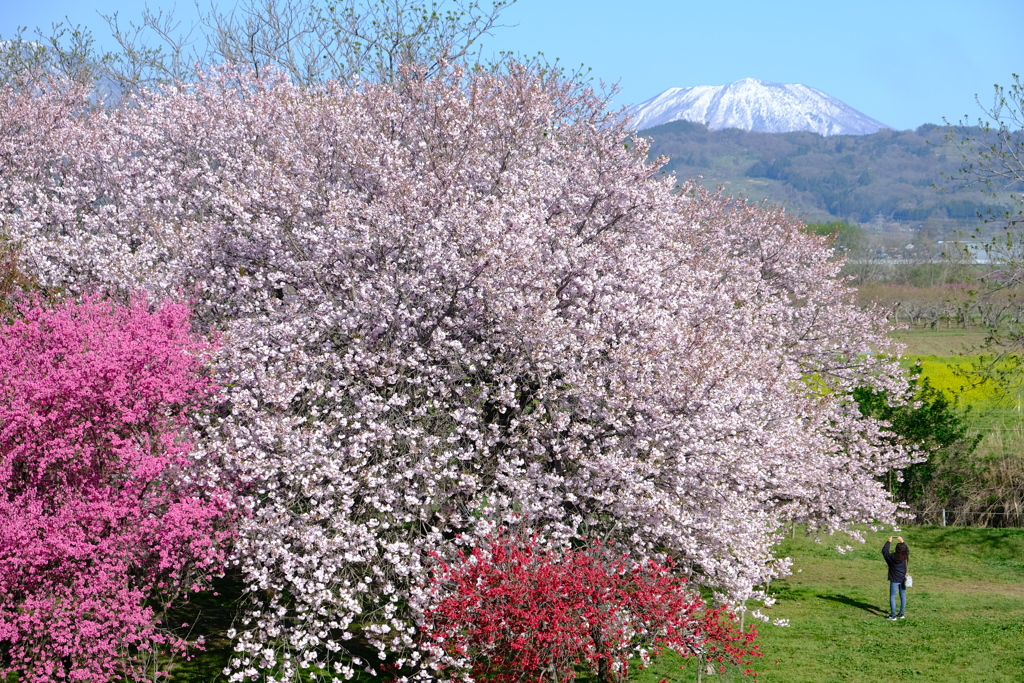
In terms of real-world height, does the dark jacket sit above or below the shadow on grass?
above

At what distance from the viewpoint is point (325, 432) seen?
11469mm

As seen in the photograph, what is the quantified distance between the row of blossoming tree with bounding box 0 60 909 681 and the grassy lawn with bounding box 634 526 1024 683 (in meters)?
3.06

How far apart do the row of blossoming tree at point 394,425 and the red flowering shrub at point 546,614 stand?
6 centimetres

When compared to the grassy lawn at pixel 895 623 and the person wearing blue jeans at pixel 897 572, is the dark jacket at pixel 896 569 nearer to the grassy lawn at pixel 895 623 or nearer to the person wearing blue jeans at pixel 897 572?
the person wearing blue jeans at pixel 897 572

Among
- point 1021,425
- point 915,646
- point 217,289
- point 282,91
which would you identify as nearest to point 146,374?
point 217,289

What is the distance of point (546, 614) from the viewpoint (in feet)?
35.9

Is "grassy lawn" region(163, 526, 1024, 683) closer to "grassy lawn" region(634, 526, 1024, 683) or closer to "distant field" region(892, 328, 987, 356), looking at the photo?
"grassy lawn" region(634, 526, 1024, 683)

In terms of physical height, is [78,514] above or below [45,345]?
below

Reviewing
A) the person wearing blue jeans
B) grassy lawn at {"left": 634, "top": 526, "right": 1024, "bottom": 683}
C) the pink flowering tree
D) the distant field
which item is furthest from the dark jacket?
the distant field

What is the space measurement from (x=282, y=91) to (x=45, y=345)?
40.5 ft

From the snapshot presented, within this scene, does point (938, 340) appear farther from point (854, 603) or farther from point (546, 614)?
point (546, 614)

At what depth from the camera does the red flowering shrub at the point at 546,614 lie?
10953mm

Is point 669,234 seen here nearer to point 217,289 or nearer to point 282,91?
point 217,289

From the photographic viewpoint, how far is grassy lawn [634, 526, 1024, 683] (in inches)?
626
